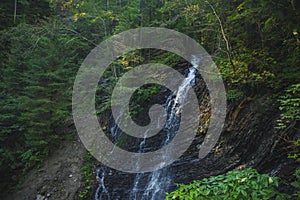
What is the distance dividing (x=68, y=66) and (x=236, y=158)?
770cm

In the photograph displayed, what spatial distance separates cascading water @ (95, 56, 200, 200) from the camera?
5.65 m

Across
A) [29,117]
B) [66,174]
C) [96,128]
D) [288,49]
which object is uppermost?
[288,49]

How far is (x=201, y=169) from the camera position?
17.4 feet

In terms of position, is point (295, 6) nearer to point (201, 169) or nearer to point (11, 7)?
point (201, 169)

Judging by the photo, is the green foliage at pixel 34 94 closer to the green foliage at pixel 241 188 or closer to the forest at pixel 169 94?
the forest at pixel 169 94

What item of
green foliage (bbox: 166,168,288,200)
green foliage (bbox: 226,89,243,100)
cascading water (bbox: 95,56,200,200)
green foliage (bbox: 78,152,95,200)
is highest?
green foliage (bbox: 166,168,288,200)

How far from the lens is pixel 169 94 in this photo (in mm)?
8188

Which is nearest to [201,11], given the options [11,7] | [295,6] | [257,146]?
[295,6]

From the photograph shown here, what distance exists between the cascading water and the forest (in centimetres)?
3

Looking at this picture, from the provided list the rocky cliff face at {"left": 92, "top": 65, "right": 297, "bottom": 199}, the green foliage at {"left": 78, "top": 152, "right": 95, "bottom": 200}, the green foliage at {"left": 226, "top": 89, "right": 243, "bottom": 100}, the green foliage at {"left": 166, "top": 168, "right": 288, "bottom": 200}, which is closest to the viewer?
the green foliage at {"left": 166, "top": 168, "right": 288, "bottom": 200}

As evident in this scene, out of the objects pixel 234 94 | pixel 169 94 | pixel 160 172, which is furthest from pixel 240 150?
pixel 169 94

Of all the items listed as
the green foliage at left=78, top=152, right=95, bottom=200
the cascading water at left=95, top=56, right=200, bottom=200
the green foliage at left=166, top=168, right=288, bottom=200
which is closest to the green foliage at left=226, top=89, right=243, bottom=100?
the cascading water at left=95, top=56, right=200, bottom=200

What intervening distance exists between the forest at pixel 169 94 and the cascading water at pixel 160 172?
0.03 metres

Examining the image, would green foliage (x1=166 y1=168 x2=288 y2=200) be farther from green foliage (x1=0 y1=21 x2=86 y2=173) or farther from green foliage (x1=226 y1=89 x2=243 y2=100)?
green foliage (x1=0 y1=21 x2=86 y2=173)
